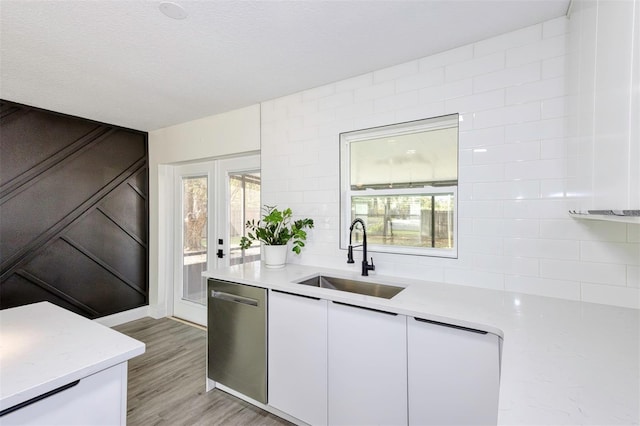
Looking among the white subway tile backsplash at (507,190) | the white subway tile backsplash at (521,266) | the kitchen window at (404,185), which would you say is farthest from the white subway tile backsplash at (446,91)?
the white subway tile backsplash at (521,266)

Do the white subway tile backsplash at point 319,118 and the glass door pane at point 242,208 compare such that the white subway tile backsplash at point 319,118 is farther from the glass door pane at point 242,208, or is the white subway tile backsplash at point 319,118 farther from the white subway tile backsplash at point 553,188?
the white subway tile backsplash at point 553,188

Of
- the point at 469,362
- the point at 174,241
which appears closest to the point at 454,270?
the point at 469,362

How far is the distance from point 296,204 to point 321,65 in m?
1.19

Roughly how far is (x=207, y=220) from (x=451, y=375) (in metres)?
3.10

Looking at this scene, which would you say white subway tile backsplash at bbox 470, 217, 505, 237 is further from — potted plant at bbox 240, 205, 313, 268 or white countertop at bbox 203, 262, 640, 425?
potted plant at bbox 240, 205, 313, 268

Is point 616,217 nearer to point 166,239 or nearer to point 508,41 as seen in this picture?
point 508,41

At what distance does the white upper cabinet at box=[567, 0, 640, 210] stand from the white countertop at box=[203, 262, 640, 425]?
506 millimetres

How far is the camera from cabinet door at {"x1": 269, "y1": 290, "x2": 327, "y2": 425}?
1.85 metres

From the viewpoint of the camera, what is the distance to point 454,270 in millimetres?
1993

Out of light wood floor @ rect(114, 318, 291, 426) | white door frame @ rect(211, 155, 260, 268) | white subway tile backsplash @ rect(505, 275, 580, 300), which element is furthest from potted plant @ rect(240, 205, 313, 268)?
white subway tile backsplash @ rect(505, 275, 580, 300)

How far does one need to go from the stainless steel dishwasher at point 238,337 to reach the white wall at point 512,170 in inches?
39.0

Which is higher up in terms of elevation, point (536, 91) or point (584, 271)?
point (536, 91)

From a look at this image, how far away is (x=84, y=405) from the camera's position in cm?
108

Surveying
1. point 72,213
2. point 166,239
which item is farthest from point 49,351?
point 166,239
